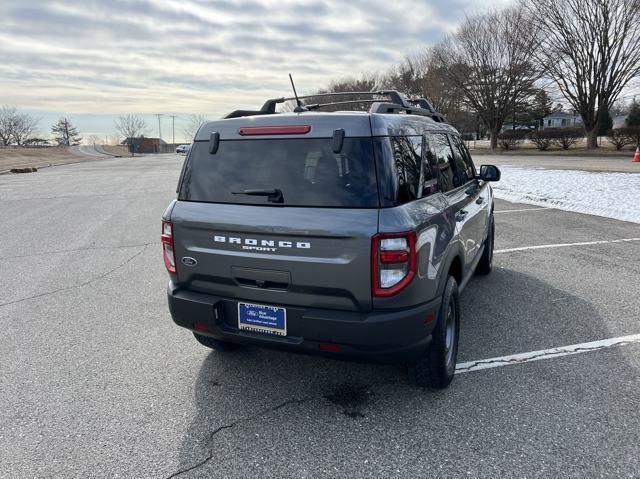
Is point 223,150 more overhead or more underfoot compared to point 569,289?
more overhead

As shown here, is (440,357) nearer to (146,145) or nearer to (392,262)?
(392,262)

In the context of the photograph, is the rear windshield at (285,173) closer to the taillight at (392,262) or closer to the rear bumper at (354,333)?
the taillight at (392,262)

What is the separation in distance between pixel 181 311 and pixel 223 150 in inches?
44.4

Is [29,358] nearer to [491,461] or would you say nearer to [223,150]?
[223,150]

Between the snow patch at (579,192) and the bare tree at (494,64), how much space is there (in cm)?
1942

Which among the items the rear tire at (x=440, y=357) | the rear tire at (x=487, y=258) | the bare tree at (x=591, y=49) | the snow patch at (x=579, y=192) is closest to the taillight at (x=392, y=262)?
the rear tire at (x=440, y=357)

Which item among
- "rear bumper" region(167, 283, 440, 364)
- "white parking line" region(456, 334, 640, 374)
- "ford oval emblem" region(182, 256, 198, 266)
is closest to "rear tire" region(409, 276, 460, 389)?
"rear bumper" region(167, 283, 440, 364)

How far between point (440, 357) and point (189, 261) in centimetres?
179

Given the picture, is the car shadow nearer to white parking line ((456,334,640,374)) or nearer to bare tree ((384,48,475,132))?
white parking line ((456,334,640,374))

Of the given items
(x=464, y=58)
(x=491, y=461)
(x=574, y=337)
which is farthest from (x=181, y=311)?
(x=464, y=58)

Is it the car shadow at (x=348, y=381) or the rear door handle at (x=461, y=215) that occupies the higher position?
the rear door handle at (x=461, y=215)

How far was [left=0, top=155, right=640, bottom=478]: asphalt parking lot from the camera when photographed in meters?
2.47

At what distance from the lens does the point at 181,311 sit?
3.10 m

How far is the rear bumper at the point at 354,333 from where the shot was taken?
8.57 feet
